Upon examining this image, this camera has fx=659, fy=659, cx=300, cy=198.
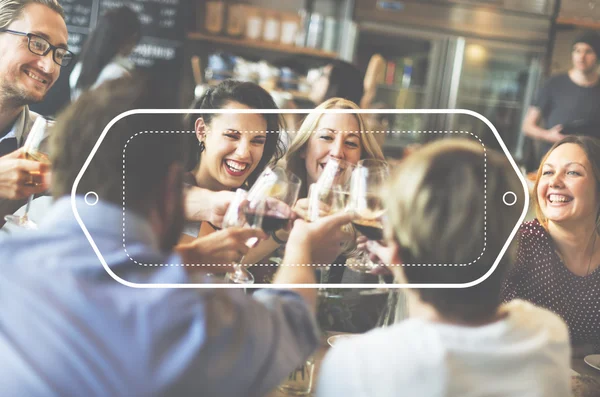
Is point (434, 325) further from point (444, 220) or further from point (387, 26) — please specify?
point (387, 26)

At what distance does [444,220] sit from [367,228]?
108mm

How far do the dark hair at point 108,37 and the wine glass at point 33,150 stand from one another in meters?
0.12

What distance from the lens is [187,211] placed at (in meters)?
0.72

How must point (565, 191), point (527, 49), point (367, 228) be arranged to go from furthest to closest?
1. point (527, 49)
2. point (565, 191)
3. point (367, 228)

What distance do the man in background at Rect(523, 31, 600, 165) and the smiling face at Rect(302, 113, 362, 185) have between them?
1.37 feet

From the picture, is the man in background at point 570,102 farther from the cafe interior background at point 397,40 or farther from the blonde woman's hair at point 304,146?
the cafe interior background at point 397,40

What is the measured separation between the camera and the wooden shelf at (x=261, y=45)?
284cm

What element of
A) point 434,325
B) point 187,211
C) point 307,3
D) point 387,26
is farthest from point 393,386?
point 307,3

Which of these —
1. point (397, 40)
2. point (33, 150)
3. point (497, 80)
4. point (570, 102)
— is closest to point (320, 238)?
point (33, 150)

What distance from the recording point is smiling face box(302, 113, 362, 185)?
755 mm

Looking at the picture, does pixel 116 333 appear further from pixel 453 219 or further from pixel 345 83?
pixel 345 83

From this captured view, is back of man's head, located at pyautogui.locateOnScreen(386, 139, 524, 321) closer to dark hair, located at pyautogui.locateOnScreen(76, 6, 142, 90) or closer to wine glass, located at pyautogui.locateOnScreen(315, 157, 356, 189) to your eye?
wine glass, located at pyautogui.locateOnScreen(315, 157, 356, 189)

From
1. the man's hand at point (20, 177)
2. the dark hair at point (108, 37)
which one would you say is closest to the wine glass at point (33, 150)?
the man's hand at point (20, 177)

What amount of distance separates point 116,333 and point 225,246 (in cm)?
19
